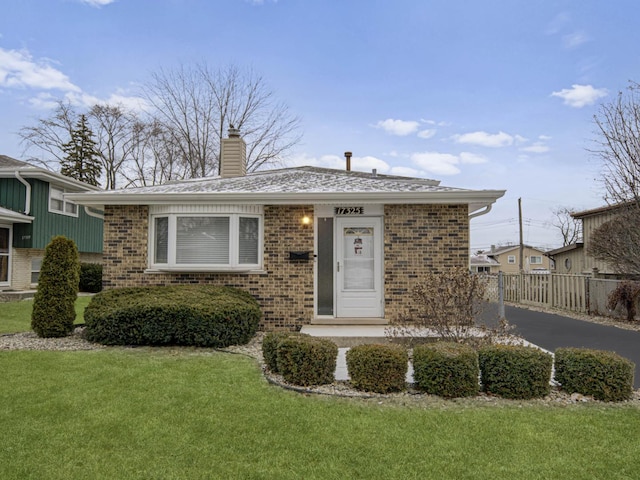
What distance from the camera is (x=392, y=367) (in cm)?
461

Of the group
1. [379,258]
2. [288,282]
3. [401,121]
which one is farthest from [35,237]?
[401,121]

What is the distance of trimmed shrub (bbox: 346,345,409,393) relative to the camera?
181 inches

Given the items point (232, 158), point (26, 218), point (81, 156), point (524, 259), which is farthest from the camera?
point (524, 259)

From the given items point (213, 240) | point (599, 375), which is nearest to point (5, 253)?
point (213, 240)

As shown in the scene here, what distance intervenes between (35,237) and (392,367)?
15375 mm

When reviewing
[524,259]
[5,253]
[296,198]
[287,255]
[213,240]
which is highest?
[296,198]

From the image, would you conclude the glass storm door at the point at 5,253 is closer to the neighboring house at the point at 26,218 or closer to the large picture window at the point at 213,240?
the neighboring house at the point at 26,218

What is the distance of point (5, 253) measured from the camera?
14773mm

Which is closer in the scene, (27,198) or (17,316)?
(17,316)

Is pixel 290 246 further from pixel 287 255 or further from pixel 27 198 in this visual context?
pixel 27 198

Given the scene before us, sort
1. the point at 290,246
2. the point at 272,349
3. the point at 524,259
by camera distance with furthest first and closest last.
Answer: the point at 524,259 < the point at 290,246 < the point at 272,349

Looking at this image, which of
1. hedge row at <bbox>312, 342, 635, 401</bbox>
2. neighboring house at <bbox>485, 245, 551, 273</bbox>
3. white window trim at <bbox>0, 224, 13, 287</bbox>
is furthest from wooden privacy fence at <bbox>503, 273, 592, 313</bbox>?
neighboring house at <bbox>485, 245, 551, 273</bbox>

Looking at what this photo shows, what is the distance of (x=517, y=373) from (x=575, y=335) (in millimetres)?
5510

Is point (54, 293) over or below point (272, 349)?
Result: over
